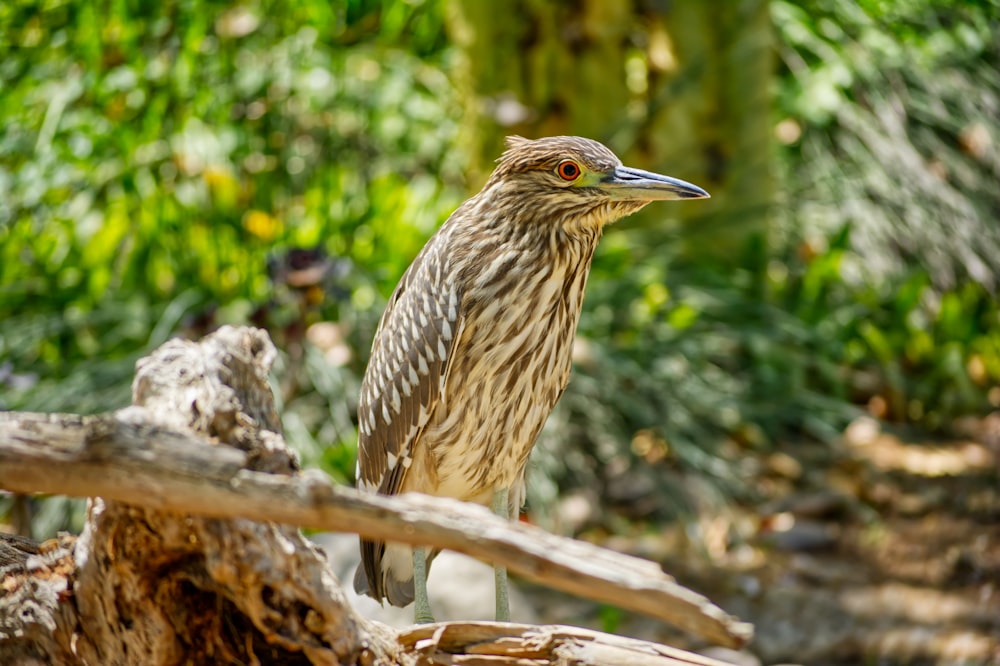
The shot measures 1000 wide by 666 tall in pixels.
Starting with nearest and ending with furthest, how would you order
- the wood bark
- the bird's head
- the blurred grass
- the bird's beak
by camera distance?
the bird's beak
the bird's head
the blurred grass
the wood bark

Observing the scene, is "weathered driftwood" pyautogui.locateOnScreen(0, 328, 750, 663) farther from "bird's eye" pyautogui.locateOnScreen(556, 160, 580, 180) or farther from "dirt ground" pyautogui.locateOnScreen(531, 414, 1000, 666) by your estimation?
"dirt ground" pyautogui.locateOnScreen(531, 414, 1000, 666)

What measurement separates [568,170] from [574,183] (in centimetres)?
4

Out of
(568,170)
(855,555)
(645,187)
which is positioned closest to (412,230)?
(855,555)

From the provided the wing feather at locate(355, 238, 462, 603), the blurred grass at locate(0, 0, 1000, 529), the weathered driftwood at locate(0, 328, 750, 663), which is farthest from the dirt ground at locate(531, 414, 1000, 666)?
the weathered driftwood at locate(0, 328, 750, 663)

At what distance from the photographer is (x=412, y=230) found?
644 cm

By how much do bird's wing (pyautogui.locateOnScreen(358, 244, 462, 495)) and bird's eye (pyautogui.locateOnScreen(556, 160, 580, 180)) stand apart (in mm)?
458

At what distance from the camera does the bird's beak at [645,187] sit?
10.3 feet

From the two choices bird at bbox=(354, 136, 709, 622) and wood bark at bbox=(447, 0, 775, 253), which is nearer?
bird at bbox=(354, 136, 709, 622)

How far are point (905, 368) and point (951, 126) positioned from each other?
66.7 inches

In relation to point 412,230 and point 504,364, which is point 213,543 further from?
point 412,230

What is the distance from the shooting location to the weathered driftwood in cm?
175

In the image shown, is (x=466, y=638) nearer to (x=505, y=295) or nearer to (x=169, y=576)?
(x=169, y=576)

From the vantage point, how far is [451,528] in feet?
5.77

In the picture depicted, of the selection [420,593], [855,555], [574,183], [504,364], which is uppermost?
[574,183]
